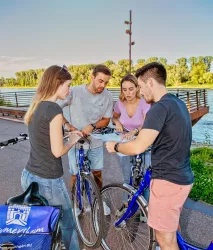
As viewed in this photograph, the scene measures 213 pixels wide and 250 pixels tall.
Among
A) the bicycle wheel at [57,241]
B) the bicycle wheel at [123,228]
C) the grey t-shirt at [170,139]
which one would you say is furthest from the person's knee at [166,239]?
the bicycle wheel at [57,241]

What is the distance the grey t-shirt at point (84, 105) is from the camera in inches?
121

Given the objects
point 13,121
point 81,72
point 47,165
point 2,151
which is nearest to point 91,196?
point 47,165

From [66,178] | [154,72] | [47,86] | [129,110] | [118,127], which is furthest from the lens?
[66,178]

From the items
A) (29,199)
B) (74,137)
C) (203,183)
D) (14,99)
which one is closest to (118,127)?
(74,137)

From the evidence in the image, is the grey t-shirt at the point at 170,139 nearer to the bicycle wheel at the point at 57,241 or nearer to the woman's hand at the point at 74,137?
the woman's hand at the point at 74,137

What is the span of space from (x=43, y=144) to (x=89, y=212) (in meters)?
1.53

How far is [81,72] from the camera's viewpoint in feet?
228

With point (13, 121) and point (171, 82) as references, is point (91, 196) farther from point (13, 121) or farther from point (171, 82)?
point (171, 82)

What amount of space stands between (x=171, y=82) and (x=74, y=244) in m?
72.4

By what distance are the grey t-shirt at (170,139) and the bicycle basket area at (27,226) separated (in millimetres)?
816

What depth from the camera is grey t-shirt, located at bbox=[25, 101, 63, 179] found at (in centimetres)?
184

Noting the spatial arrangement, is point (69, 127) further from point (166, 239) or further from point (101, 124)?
point (166, 239)

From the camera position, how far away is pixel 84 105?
3088 mm

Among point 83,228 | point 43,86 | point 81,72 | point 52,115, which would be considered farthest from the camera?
point 81,72
